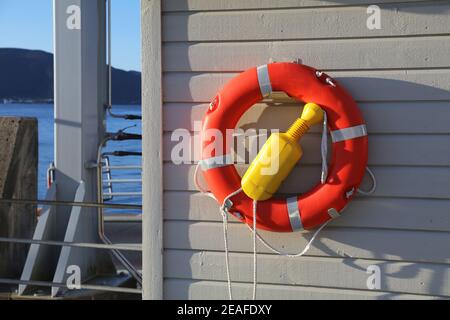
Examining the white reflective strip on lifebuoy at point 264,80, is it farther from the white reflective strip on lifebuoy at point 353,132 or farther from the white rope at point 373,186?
the white rope at point 373,186

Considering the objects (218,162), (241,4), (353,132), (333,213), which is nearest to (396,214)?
(333,213)

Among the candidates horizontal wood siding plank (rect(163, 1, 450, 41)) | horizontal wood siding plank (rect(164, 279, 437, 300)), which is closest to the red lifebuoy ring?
horizontal wood siding plank (rect(163, 1, 450, 41))

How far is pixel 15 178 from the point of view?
14.3 ft

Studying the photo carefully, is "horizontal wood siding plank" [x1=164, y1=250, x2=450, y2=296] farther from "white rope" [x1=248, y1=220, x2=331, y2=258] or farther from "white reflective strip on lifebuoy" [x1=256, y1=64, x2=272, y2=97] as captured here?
"white reflective strip on lifebuoy" [x1=256, y1=64, x2=272, y2=97]

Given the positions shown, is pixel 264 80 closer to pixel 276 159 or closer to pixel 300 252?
pixel 276 159

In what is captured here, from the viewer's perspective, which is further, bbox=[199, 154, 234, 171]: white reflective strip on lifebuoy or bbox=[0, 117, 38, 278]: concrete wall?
bbox=[0, 117, 38, 278]: concrete wall

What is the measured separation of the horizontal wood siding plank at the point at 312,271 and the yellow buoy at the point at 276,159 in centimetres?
31

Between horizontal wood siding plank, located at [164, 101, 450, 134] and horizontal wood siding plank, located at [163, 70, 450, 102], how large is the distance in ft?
0.09

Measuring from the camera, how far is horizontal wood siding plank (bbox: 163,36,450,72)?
242 centimetres

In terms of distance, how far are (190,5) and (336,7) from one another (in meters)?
0.57

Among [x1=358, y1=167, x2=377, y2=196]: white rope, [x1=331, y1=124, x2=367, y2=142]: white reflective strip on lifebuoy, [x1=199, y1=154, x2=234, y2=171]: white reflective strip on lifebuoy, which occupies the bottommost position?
[x1=358, y1=167, x2=377, y2=196]: white rope

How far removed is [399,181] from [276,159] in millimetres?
483
